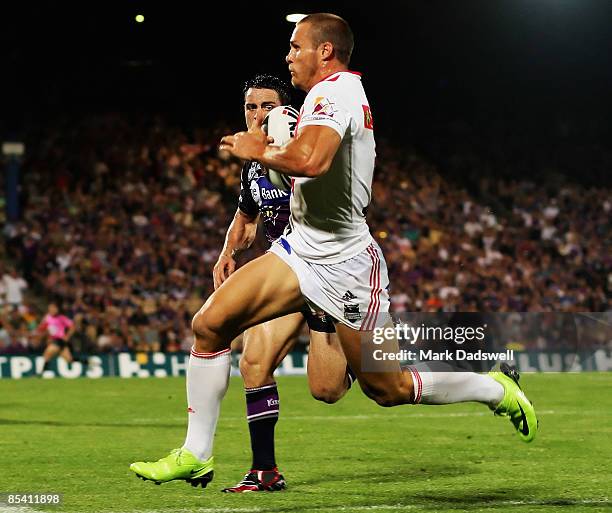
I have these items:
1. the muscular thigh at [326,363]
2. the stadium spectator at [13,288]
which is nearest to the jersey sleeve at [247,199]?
the muscular thigh at [326,363]

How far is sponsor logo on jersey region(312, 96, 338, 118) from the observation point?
5307 mm

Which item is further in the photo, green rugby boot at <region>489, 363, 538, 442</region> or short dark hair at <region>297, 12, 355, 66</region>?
green rugby boot at <region>489, 363, 538, 442</region>

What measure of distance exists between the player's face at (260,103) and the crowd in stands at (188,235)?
12.5 metres

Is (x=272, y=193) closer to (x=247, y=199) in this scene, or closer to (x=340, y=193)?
(x=247, y=199)

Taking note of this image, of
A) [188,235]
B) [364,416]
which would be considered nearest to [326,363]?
[364,416]

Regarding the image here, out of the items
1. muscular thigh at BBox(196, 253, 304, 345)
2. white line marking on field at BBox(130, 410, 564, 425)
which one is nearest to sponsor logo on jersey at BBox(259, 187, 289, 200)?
muscular thigh at BBox(196, 253, 304, 345)

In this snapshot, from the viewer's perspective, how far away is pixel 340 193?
5.57 metres

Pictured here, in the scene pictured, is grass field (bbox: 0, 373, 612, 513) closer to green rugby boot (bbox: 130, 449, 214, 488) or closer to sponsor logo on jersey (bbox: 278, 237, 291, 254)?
green rugby boot (bbox: 130, 449, 214, 488)

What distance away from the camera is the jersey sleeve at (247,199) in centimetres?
707

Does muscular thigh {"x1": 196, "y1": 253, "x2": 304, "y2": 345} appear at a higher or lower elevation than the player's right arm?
lower

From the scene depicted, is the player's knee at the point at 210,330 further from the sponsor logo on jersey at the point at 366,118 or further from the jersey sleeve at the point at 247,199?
the jersey sleeve at the point at 247,199

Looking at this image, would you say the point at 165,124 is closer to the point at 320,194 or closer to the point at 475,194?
the point at 475,194

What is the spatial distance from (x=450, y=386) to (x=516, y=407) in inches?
17.3

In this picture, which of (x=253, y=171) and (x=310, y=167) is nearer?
(x=310, y=167)
